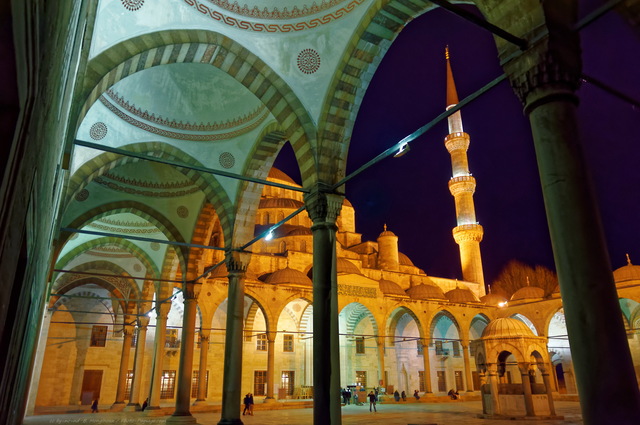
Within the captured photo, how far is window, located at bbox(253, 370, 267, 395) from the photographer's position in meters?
22.7

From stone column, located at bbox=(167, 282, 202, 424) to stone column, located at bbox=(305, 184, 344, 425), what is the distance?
241 inches

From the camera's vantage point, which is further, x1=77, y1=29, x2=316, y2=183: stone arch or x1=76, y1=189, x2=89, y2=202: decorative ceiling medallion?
x1=76, y1=189, x2=89, y2=202: decorative ceiling medallion

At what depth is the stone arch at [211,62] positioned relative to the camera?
650 centimetres

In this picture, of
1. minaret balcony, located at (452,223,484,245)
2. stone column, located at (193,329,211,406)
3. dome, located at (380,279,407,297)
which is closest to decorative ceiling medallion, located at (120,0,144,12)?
stone column, located at (193,329,211,406)

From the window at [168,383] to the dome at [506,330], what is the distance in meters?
14.9

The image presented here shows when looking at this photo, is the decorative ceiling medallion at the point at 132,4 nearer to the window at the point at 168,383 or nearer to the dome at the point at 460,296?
the window at the point at 168,383

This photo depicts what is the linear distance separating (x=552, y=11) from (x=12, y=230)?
12.9 feet

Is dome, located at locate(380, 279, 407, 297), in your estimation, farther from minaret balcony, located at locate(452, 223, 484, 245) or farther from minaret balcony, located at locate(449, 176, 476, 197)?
minaret balcony, located at locate(449, 176, 476, 197)

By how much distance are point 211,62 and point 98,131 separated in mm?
3411

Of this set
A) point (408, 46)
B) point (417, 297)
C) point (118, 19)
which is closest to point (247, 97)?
point (118, 19)

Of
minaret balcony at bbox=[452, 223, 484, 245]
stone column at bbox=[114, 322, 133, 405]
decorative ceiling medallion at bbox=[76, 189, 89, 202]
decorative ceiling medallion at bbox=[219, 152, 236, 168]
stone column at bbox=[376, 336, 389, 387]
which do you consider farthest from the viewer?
minaret balcony at bbox=[452, 223, 484, 245]

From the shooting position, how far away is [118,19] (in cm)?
653

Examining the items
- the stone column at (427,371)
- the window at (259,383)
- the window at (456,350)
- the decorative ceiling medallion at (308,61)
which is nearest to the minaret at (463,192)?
the window at (456,350)

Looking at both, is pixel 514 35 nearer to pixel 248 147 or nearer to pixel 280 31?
pixel 280 31
